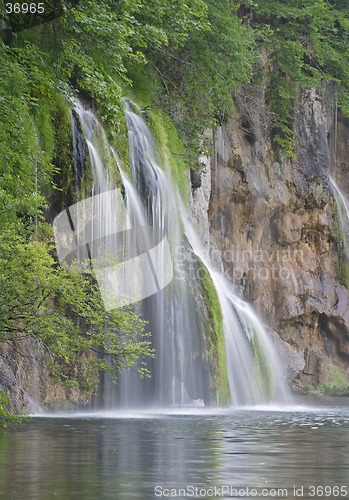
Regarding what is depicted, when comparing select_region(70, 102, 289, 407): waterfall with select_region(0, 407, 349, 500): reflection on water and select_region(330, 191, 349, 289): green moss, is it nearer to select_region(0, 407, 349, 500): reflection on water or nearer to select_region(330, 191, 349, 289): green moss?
select_region(0, 407, 349, 500): reflection on water

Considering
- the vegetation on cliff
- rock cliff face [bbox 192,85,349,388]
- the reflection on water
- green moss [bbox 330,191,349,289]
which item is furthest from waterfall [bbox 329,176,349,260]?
the reflection on water

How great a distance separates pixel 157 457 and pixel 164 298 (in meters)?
13.9

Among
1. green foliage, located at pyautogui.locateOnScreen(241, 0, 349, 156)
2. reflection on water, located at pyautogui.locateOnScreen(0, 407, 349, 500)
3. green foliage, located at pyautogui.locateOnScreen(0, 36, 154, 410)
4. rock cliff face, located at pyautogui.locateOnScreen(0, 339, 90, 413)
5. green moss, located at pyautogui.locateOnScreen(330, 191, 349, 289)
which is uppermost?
green foliage, located at pyautogui.locateOnScreen(241, 0, 349, 156)

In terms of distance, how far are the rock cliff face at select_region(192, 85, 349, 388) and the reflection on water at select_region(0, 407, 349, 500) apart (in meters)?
21.0

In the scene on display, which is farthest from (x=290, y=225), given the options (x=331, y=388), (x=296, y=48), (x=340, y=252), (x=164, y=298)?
(x=164, y=298)

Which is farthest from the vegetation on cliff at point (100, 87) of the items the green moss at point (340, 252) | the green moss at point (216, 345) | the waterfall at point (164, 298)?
the green moss at point (340, 252)

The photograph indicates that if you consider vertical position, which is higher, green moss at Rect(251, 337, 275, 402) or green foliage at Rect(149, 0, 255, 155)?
green foliage at Rect(149, 0, 255, 155)

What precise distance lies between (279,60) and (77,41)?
21560mm

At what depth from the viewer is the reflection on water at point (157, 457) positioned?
920 cm

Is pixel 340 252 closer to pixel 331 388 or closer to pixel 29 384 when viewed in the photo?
pixel 331 388

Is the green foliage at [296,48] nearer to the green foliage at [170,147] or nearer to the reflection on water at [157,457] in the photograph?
the green foliage at [170,147]

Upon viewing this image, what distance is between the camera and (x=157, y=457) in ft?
38.5

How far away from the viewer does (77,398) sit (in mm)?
Answer: 23984

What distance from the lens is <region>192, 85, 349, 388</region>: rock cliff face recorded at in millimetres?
38875
